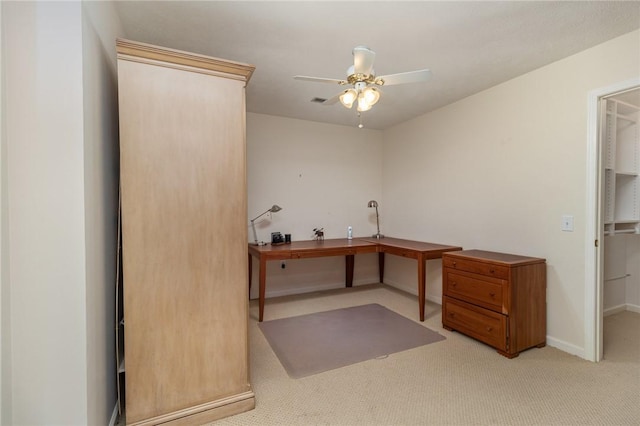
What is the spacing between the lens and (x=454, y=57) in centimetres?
247

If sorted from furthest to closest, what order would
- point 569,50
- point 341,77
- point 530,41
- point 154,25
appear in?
point 341,77 < point 569,50 < point 530,41 < point 154,25

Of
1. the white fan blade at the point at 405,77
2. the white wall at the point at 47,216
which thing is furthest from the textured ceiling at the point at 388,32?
the white wall at the point at 47,216

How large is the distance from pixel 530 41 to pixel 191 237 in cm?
278

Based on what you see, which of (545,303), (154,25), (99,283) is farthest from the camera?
(545,303)

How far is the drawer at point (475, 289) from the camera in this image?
248cm

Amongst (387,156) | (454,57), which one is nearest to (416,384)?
(454,57)

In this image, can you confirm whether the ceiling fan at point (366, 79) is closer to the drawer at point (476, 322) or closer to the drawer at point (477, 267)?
the drawer at point (477, 267)

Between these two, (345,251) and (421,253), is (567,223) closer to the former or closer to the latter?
(421,253)

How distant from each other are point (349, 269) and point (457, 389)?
2605mm

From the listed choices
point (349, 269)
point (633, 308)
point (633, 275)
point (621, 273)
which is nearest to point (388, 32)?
point (349, 269)

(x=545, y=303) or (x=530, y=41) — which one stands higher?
(x=530, y=41)

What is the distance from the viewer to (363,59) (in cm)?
181

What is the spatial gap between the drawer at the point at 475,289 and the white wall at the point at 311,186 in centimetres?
189

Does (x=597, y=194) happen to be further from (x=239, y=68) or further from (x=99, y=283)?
(x=99, y=283)
